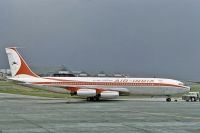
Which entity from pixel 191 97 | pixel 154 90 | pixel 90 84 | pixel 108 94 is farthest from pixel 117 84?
pixel 191 97

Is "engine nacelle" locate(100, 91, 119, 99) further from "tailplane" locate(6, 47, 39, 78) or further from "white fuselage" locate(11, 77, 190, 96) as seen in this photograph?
"tailplane" locate(6, 47, 39, 78)

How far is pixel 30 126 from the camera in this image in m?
24.4

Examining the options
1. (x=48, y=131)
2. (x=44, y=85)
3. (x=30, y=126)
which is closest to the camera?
(x=48, y=131)

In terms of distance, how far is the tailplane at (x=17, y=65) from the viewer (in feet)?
213

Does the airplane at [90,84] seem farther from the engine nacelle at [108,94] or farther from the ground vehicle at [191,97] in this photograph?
the ground vehicle at [191,97]

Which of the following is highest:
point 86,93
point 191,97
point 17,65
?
point 17,65

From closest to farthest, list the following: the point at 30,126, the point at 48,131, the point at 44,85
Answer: the point at 48,131, the point at 30,126, the point at 44,85

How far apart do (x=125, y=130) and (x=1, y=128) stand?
23.0ft

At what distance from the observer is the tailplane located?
6481 cm

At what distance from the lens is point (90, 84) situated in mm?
64625

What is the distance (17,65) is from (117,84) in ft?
52.9

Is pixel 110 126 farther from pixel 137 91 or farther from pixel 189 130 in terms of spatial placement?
pixel 137 91

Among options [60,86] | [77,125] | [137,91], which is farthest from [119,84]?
[77,125]

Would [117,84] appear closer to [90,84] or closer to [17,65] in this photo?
[90,84]
